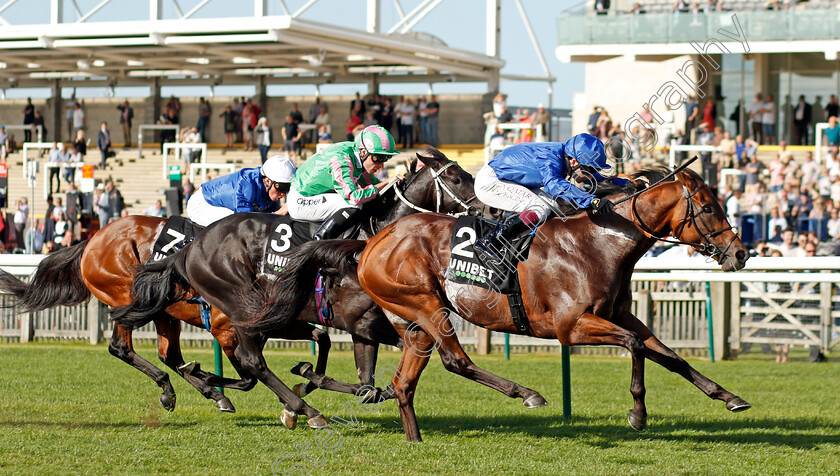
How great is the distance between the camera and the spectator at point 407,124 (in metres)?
21.7

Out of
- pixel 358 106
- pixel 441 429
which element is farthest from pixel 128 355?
pixel 358 106

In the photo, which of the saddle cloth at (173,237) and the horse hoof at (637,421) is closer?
the horse hoof at (637,421)

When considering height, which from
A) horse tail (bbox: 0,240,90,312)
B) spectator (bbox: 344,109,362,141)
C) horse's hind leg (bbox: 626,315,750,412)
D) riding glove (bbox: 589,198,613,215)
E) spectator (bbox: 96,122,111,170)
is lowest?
horse's hind leg (bbox: 626,315,750,412)

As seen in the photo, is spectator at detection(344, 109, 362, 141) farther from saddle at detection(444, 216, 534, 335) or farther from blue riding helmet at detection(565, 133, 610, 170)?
saddle at detection(444, 216, 534, 335)

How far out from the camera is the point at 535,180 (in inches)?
243

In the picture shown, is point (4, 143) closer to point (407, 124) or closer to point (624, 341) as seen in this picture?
point (407, 124)

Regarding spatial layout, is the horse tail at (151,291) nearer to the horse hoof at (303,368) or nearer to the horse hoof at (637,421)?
the horse hoof at (303,368)

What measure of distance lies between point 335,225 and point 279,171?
0.92m

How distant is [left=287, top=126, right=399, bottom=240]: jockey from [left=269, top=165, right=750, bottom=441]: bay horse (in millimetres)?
401

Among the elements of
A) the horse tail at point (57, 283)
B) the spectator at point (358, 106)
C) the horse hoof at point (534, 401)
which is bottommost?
the horse hoof at point (534, 401)

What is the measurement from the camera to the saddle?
5758 millimetres

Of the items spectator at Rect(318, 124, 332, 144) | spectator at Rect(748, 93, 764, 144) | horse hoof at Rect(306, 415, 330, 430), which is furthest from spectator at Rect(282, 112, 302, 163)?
horse hoof at Rect(306, 415, 330, 430)

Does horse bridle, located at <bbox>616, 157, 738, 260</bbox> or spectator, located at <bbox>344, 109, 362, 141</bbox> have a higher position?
spectator, located at <bbox>344, 109, 362, 141</bbox>

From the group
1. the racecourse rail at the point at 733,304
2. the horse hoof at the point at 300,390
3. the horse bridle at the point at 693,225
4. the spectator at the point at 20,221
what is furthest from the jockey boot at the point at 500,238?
the spectator at the point at 20,221
